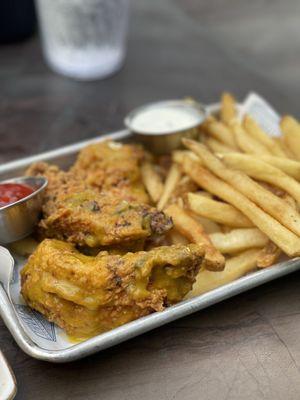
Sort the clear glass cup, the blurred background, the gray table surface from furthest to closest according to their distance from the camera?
1. the clear glass cup
2. the blurred background
3. the gray table surface

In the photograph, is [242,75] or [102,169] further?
[242,75]

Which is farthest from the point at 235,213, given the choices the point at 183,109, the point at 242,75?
the point at 242,75

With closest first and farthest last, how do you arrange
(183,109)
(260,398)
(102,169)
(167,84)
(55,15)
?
(260,398) < (102,169) < (183,109) < (55,15) < (167,84)

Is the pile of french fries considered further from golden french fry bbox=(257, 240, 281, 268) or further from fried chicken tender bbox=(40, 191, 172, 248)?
fried chicken tender bbox=(40, 191, 172, 248)

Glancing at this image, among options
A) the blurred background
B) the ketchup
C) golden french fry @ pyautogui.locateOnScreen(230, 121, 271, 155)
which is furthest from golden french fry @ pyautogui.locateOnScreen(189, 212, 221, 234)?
the blurred background

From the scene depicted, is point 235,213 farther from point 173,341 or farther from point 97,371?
point 97,371

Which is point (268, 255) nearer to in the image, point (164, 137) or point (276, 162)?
point (276, 162)

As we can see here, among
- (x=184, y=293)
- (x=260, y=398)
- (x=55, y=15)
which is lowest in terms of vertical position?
(x=260, y=398)
